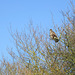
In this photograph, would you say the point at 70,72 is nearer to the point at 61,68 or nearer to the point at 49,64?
the point at 61,68

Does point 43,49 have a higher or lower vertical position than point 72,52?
higher

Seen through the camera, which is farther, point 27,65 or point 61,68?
point 27,65

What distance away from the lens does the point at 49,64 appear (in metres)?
14.3

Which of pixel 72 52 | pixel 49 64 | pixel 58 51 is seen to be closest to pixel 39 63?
pixel 49 64

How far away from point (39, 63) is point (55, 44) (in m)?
1.91

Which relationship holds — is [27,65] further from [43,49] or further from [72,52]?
[72,52]

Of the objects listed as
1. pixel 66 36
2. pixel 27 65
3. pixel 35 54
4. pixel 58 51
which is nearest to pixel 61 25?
pixel 66 36

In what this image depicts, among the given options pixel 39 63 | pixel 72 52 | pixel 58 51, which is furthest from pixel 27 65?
pixel 72 52

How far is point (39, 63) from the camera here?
47.8 ft

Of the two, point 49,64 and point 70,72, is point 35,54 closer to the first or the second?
point 49,64

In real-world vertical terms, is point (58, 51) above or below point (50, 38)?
below

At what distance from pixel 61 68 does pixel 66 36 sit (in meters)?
2.51

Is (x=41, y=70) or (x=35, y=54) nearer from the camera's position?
(x=41, y=70)

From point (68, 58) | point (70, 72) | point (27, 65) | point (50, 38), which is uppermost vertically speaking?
point (50, 38)
